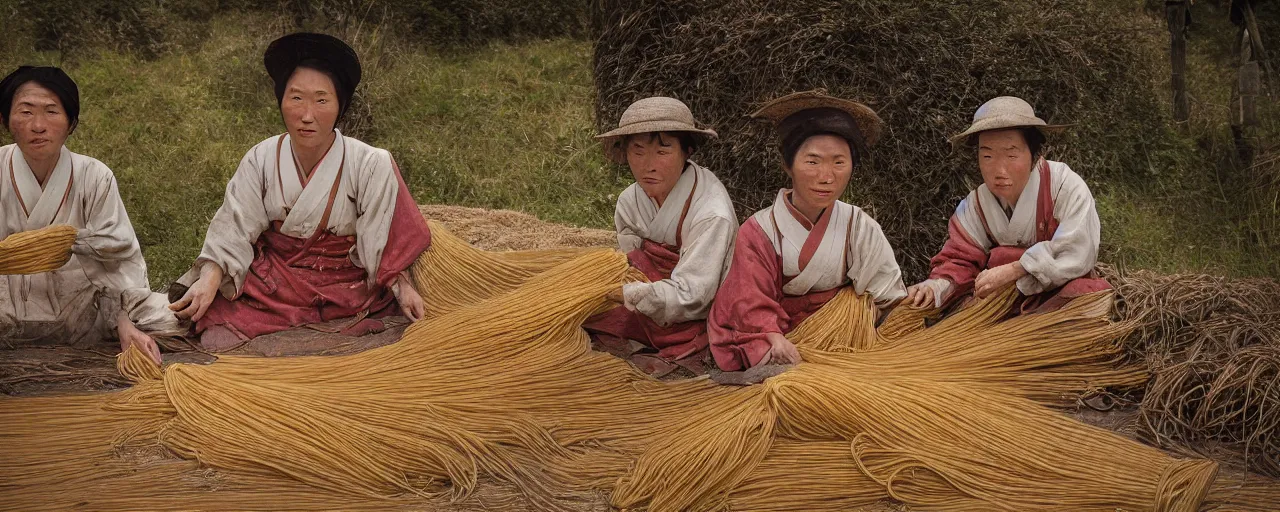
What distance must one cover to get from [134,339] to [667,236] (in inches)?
82.3

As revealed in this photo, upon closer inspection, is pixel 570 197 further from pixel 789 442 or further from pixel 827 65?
pixel 789 442

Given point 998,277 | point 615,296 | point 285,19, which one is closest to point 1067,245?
point 998,277

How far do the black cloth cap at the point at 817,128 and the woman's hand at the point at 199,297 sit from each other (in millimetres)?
2297

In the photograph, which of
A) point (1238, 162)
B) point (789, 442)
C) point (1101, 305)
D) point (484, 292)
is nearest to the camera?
point (789, 442)

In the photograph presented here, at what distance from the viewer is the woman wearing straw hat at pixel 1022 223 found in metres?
4.32

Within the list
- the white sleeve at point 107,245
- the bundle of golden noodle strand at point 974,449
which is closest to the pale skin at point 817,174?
the bundle of golden noodle strand at point 974,449

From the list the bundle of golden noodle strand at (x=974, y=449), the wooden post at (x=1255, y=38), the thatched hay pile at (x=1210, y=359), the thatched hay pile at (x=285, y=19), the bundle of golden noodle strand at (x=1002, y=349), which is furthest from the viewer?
the thatched hay pile at (x=285, y=19)

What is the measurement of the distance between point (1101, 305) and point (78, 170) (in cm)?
390

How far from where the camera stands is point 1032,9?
20.4 feet

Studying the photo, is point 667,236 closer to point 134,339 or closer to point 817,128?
point 817,128

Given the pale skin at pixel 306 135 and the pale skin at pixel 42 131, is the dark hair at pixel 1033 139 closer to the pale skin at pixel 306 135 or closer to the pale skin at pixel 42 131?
the pale skin at pixel 306 135

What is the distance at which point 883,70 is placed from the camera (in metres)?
5.89

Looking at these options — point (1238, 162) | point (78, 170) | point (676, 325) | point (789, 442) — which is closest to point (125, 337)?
point (78, 170)

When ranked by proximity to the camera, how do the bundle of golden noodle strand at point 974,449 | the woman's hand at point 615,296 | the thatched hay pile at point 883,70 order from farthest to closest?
the thatched hay pile at point 883,70 < the woman's hand at point 615,296 < the bundle of golden noodle strand at point 974,449
